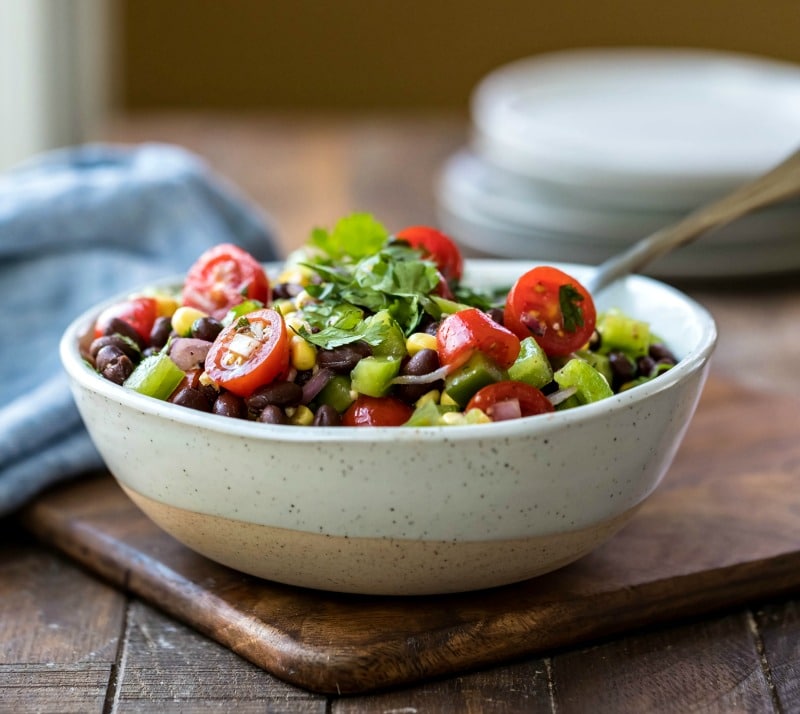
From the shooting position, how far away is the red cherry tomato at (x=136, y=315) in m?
2.04

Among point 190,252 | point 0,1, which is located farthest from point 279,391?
point 0,1

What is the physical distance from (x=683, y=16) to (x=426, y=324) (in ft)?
19.4

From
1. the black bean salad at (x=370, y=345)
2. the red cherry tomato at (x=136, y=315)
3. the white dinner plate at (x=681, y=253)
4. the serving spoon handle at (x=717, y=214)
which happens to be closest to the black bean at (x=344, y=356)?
the black bean salad at (x=370, y=345)

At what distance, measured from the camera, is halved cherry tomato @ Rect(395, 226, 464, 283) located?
2.14 meters

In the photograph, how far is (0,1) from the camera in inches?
246

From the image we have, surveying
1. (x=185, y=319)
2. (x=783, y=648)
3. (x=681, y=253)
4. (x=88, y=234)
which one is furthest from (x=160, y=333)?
(x=681, y=253)

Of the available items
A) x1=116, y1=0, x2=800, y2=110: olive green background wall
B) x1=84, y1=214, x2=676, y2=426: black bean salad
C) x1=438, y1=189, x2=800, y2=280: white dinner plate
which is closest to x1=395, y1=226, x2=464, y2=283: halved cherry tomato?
x1=84, y1=214, x2=676, y2=426: black bean salad

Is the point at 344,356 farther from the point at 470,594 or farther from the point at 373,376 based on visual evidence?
the point at 470,594

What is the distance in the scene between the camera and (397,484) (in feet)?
5.28

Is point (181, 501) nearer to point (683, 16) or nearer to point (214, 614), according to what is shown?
point (214, 614)

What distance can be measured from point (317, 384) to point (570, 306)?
42cm

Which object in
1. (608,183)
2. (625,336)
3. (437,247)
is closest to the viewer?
(625,336)

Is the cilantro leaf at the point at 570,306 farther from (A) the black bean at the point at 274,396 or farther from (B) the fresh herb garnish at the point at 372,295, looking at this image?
(A) the black bean at the point at 274,396

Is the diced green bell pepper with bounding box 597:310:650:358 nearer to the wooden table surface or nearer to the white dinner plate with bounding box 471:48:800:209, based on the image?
the wooden table surface
